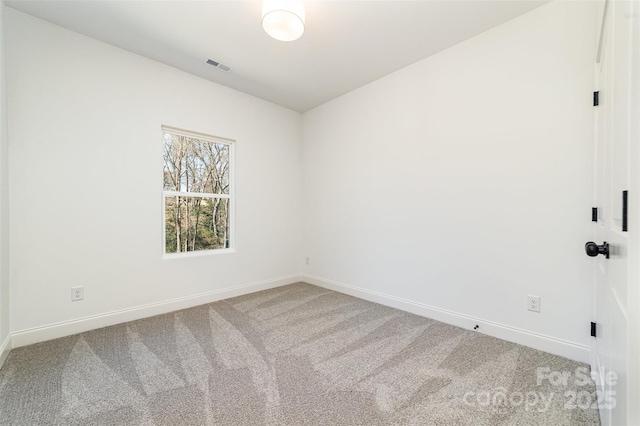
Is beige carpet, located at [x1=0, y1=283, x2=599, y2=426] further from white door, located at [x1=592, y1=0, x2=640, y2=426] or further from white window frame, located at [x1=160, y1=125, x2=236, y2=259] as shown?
white window frame, located at [x1=160, y1=125, x2=236, y2=259]

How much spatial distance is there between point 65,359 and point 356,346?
88.1 inches

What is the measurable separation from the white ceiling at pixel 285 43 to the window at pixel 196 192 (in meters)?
0.84

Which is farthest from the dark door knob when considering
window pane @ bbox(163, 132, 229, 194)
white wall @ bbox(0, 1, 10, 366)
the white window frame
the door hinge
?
white wall @ bbox(0, 1, 10, 366)

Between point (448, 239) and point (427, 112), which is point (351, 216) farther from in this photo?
point (427, 112)

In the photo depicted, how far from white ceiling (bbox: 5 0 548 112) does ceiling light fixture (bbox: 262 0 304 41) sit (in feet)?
1.00

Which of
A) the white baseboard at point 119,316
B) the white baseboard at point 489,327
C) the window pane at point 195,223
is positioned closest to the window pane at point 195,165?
the window pane at point 195,223

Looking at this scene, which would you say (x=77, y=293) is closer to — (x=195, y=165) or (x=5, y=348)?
(x=5, y=348)

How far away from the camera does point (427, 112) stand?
276 centimetres

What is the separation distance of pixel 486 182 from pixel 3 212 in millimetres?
3980

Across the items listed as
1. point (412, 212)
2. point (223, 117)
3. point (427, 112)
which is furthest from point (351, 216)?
point (223, 117)

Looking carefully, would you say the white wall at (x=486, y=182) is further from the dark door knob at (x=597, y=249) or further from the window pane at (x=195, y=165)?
the window pane at (x=195, y=165)

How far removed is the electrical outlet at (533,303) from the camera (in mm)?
2086

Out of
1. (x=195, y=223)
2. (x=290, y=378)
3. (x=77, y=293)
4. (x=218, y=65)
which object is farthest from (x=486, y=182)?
(x=77, y=293)

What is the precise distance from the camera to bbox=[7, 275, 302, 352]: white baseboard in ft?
7.13
